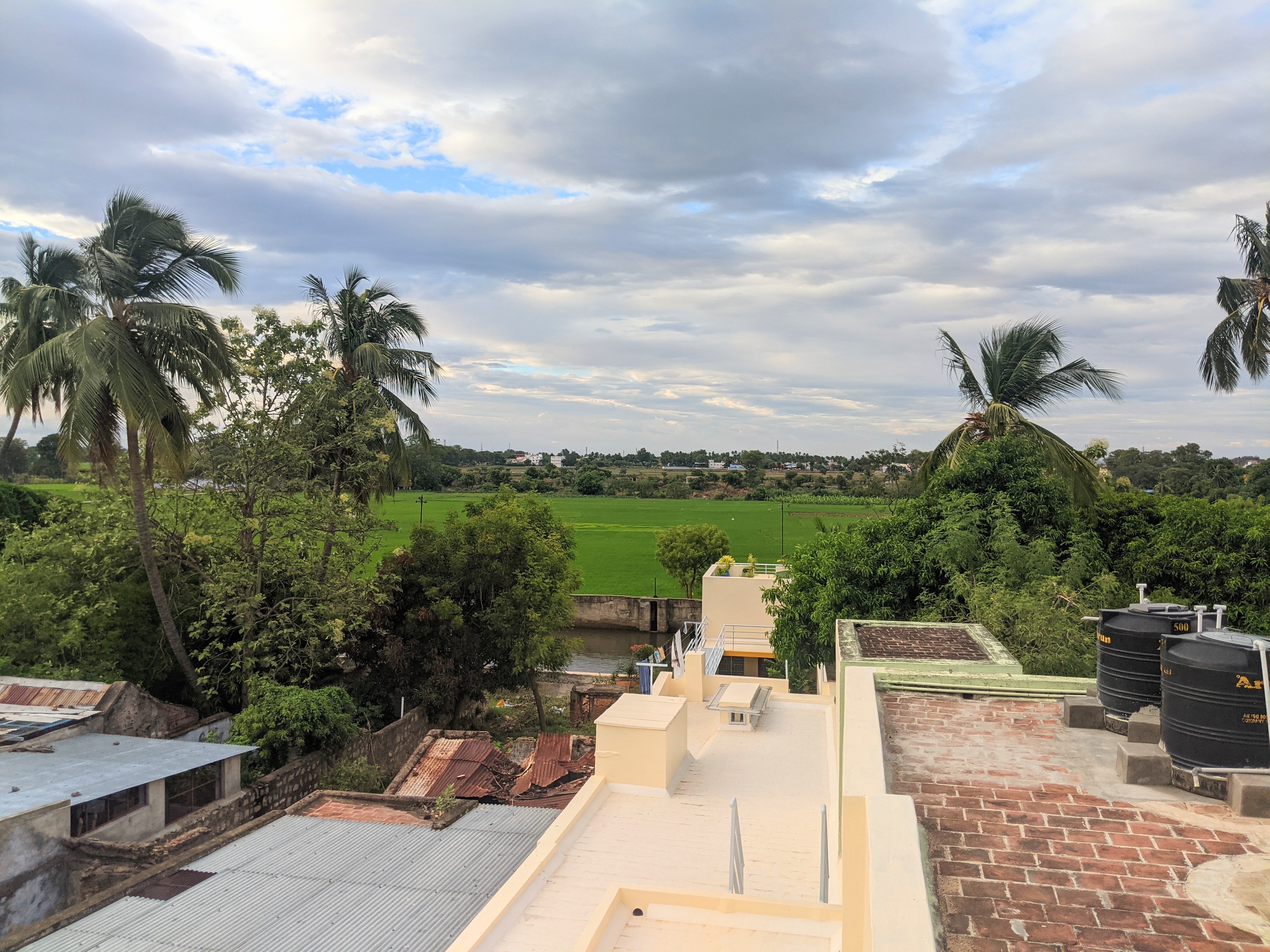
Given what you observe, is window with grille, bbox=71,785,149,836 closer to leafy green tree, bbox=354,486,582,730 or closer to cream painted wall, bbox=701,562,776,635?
leafy green tree, bbox=354,486,582,730

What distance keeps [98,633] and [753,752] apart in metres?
14.7

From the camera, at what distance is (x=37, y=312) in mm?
16109

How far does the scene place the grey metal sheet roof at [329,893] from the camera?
8.05 metres

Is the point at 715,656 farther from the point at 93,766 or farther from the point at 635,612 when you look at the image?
the point at 635,612

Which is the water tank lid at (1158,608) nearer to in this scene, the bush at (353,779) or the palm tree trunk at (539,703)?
the bush at (353,779)

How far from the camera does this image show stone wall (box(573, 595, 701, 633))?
4294 centimetres

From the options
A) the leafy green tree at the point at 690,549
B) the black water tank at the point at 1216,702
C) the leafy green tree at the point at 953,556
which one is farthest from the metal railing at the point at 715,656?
the leafy green tree at the point at 690,549

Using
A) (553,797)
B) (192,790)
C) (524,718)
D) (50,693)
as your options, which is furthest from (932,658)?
(524,718)

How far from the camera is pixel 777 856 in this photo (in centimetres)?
862

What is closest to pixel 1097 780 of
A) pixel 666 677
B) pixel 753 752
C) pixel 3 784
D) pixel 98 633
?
pixel 753 752

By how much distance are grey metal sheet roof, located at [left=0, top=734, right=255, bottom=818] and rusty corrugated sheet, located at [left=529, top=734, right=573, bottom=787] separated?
17.0ft

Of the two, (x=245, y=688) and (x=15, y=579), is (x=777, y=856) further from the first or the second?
(x=15, y=579)

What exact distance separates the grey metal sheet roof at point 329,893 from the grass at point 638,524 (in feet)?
54.8

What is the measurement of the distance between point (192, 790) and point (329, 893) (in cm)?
556
